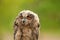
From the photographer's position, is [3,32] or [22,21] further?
[3,32]

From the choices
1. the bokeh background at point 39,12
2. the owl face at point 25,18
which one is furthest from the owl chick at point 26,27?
the bokeh background at point 39,12

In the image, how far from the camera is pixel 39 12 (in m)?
12.5

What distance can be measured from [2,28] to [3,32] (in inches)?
12.9

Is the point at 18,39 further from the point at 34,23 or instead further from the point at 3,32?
the point at 3,32

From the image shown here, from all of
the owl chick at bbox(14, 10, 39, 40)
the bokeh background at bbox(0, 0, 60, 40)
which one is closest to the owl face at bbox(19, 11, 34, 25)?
the owl chick at bbox(14, 10, 39, 40)

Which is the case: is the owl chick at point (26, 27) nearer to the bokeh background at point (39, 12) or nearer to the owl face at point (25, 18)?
the owl face at point (25, 18)

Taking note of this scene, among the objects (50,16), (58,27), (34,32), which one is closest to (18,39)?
(34,32)

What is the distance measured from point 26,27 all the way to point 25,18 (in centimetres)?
5

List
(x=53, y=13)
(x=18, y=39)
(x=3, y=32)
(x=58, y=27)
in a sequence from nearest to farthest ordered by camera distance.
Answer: (x=18, y=39) → (x=3, y=32) → (x=58, y=27) → (x=53, y=13)

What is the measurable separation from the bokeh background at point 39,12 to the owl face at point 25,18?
8606 mm

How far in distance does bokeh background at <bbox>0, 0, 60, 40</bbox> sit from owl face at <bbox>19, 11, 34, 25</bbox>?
861 centimetres

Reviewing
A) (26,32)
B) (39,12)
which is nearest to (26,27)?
(26,32)

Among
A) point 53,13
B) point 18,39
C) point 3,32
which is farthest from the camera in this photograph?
point 53,13

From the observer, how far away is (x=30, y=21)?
2133 millimetres
